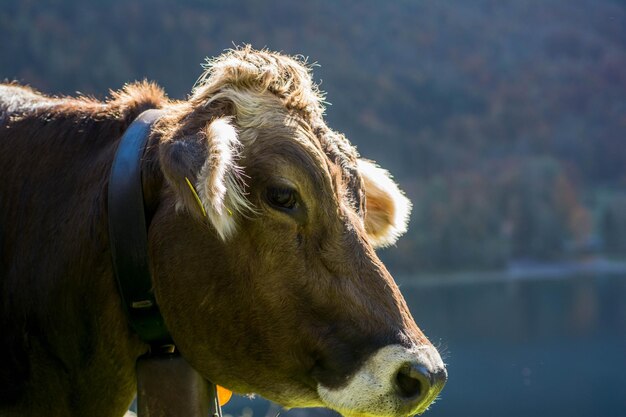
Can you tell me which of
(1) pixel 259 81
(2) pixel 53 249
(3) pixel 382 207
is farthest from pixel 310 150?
(2) pixel 53 249

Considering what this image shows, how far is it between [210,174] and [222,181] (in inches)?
2.1

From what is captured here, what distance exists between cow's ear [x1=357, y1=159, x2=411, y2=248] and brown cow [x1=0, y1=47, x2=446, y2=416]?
1.35 feet

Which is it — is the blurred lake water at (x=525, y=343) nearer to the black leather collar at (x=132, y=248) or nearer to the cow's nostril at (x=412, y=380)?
the cow's nostril at (x=412, y=380)

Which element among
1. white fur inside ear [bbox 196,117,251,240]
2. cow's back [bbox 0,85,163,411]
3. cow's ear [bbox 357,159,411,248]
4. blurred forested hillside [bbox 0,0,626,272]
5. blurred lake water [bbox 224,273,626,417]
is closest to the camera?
white fur inside ear [bbox 196,117,251,240]

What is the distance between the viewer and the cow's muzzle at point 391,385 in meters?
2.44

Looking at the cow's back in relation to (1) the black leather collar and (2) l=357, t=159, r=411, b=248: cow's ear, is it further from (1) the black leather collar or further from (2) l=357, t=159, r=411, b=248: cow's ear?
(2) l=357, t=159, r=411, b=248: cow's ear

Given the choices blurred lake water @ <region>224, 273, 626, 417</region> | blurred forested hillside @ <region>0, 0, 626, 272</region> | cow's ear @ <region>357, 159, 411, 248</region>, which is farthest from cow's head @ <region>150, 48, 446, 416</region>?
blurred forested hillside @ <region>0, 0, 626, 272</region>

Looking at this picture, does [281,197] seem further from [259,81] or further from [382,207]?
[382,207]

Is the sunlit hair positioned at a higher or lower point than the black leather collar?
higher

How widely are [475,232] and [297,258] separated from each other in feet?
76.6

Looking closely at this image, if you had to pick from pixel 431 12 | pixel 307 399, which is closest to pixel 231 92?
pixel 307 399

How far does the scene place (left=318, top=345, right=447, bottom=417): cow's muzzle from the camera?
2.44 metres

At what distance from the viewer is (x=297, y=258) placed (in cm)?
259

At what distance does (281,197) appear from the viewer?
260cm
